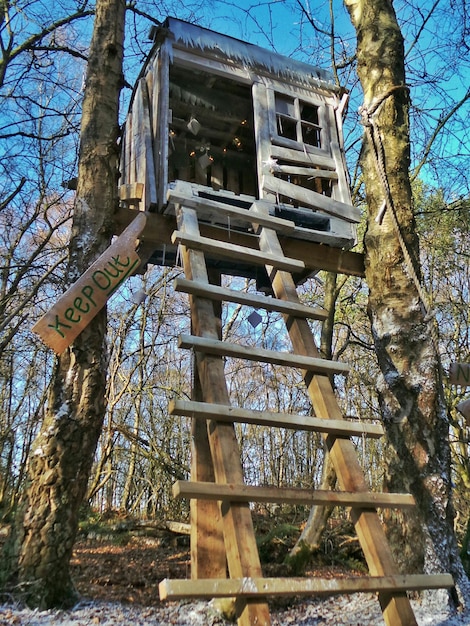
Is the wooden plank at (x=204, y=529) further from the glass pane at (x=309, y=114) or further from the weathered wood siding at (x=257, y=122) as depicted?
the glass pane at (x=309, y=114)

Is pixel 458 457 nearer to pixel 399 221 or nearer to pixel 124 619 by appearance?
pixel 399 221

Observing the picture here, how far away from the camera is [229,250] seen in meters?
3.43

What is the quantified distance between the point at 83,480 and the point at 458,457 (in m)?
10.9

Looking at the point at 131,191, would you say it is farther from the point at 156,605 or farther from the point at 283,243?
the point at 156,605

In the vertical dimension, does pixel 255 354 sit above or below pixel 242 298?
below

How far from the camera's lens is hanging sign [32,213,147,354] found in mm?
3164

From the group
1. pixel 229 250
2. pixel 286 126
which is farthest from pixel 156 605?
pixel 286 126

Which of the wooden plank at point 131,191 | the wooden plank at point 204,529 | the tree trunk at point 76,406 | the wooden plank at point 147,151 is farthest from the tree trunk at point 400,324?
the tree trunk at point 76,406

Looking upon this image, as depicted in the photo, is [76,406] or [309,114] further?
[309,114]

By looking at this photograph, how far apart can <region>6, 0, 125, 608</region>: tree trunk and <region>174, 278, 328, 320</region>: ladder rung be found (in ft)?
3.57

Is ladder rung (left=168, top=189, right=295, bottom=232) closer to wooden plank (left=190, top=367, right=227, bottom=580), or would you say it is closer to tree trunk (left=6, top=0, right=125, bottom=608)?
tree trunk (left=6, top=0, right=125, bottom=608)

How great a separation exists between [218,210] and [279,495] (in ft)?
8.22

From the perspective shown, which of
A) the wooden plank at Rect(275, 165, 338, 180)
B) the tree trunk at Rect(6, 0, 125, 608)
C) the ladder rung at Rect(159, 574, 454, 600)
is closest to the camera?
the ladder rung at Rect(159, 574, 454, 600)

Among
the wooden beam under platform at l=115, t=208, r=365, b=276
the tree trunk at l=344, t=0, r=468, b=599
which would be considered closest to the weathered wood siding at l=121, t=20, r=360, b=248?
the wooden beam under platform at l=115, t=208, r=365, b=276
